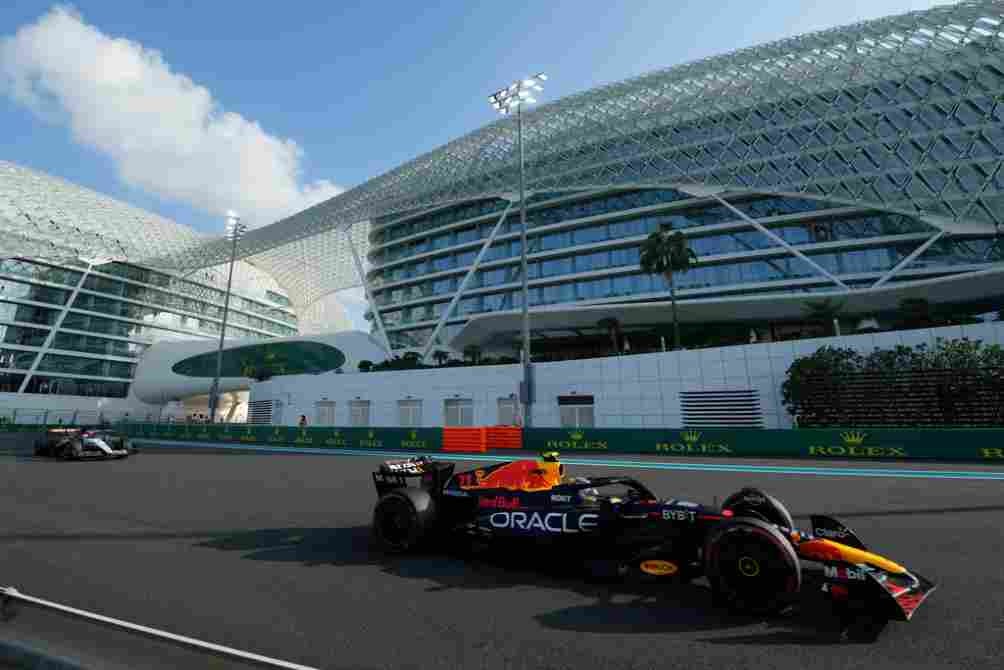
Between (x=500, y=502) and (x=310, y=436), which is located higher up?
(x=310, y=436)

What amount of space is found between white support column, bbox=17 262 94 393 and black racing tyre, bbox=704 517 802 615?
8687cm

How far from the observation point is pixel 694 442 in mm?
20594

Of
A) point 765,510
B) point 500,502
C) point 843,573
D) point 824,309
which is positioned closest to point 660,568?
point 843,573

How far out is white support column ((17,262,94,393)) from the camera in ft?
205

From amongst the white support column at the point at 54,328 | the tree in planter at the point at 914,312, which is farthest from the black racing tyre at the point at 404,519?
the white support column at the point at 54,328

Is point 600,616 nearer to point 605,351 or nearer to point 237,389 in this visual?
point 605,351

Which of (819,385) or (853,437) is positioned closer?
(853,437)

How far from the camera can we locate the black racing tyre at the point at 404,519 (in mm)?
5734

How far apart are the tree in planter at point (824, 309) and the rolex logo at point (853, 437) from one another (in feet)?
63.3

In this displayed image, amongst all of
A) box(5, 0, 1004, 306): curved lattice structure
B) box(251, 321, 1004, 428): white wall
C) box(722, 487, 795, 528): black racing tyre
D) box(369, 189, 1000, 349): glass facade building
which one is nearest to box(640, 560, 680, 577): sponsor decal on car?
box(722, 487, 795, 528): black racing tyre

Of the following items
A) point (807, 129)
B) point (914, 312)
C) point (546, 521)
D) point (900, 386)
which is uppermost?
point (807, 129)

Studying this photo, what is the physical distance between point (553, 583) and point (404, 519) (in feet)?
6.74

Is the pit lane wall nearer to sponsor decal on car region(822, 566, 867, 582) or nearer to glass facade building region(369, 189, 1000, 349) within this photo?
sponsor decal on car region(822, 566, 867, 582)

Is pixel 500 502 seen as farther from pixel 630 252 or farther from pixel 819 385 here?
pixel 630 252
